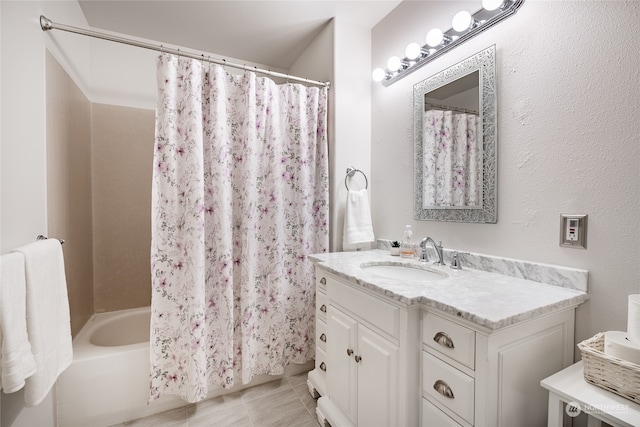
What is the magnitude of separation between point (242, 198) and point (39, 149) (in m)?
0.93

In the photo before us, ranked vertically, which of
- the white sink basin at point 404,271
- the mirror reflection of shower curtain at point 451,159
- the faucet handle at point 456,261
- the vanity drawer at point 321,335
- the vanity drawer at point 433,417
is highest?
the mirror reflection of shower curtain at point 451,159

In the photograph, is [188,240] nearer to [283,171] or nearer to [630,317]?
[283,171]

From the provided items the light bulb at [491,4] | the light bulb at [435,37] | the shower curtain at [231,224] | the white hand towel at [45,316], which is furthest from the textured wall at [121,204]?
the light bulb at [491,4]

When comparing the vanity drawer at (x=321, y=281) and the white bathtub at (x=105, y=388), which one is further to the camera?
the vanity drawer at (x=321, y=281)

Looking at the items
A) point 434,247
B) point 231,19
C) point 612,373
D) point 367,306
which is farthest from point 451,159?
point 231,19

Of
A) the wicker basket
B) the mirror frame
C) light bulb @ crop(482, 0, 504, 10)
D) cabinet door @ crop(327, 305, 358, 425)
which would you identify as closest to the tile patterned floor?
cabinet door @ crop(327, 305, 358, 425)

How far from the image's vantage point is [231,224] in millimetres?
1616

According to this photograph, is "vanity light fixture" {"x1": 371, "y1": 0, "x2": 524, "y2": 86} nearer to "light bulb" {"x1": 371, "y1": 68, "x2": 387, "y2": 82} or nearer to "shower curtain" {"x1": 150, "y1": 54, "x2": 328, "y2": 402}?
"light bulb" {"x1": 371, "y1": 68, "x2": 387, "y2": 82}

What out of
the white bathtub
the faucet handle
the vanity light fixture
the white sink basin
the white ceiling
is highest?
the white ceiling

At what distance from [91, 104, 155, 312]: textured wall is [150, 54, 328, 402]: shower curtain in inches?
37.8

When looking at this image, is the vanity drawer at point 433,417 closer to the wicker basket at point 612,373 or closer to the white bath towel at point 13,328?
the wicker basket at point 612,373

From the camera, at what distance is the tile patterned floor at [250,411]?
4.85ft

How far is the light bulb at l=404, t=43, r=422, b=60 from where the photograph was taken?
1.51 meters

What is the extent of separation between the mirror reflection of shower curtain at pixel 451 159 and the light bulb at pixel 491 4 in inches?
16.9
